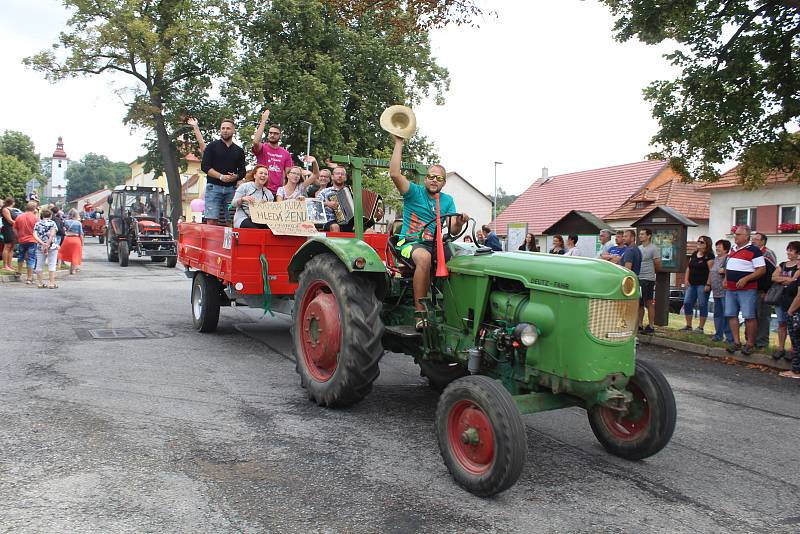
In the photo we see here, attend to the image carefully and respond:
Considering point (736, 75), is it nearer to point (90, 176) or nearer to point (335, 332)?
point (335, 332)

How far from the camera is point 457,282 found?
4.61m

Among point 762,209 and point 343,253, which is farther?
point 762,209

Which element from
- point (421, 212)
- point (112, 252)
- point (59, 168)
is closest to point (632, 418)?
point (421, 212)

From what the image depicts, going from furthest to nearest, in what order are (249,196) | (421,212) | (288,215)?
(249,196) → (288,215) → (421,212)

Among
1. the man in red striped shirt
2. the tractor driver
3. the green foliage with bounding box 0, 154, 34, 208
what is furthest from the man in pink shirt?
the green foliage with bounding box 0, 154, 34, 208

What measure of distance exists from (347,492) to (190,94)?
89.2 ft

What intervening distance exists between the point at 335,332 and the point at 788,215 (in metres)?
23.8

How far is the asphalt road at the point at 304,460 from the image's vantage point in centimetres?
337

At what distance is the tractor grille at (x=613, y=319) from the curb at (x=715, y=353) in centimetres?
554

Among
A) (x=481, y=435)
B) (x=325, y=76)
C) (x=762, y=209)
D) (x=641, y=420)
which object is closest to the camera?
(x=481, y=435)

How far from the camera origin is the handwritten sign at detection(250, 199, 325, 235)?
7250mm

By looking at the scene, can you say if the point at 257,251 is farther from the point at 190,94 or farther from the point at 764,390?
the point at 190,94

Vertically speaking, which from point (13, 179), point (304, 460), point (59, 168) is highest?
point (59, 168)

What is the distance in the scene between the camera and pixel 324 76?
1116 inches
